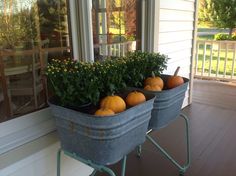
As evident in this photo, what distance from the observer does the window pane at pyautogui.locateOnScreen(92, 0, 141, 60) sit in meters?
2.05

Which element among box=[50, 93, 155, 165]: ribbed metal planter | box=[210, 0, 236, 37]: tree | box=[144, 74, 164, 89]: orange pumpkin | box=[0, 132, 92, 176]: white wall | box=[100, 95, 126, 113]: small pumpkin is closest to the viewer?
box=[50, 93, 155, 165]: ribbed metal planter

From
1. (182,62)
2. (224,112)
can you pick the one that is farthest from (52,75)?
(224,112)

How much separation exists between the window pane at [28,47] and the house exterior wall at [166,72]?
269mm

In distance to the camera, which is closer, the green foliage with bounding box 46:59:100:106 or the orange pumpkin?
the green foliage with bounding box 46:59:100:106

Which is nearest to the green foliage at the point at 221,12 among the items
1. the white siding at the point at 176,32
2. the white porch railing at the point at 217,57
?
the white porch railing at the point at 217,57

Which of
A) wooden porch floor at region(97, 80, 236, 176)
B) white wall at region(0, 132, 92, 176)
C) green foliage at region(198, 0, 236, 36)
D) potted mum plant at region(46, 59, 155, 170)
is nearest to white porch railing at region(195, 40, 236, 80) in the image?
green foliage at region(198, 0, 236, 36)

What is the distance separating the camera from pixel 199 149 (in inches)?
96.7

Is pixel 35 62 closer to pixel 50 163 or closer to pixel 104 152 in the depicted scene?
pixel 50 163

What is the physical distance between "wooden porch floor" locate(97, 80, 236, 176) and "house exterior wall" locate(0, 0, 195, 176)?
1.59ft

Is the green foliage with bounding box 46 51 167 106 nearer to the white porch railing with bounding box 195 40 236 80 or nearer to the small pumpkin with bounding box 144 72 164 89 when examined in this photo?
the small pumpkin with bounding box 144 72 164 89

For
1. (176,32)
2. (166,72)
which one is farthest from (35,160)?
(176,32)

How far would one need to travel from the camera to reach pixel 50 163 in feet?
5.48

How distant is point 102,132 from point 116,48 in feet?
4.26

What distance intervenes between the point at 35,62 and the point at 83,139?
0.79m
